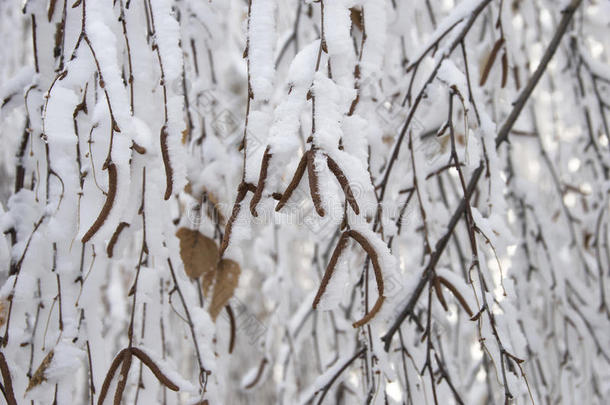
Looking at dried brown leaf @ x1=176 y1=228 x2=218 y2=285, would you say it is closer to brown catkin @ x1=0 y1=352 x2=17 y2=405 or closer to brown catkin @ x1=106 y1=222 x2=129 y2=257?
brown catkin @ x1=106 y1=222 x2=129 y2=257

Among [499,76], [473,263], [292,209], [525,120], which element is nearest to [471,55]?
[499,76]

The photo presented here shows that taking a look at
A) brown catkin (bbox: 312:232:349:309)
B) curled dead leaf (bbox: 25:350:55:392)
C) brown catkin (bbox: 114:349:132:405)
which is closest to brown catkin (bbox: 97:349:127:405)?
brown catkin (bbox: 114:349:132:405)

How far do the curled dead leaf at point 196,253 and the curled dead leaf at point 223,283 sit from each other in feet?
0.05

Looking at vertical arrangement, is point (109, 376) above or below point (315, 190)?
below

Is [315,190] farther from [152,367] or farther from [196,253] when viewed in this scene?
[196,253]

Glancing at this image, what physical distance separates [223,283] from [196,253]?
7cm

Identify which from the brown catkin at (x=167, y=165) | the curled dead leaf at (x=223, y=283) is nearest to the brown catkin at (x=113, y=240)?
the brown catkin at (x=167, y=165)

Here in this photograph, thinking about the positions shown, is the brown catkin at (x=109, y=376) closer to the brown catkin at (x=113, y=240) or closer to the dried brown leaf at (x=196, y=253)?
the brown catkin at (x=113, y=240)

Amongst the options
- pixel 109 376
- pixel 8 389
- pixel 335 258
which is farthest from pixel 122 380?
pixel 335 258

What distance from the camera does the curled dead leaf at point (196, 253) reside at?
875mm

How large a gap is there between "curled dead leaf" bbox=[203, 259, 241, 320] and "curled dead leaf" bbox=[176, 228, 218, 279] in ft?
0.05

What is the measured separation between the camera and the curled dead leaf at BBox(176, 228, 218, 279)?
2.87 feet

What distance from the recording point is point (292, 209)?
50 centimetres

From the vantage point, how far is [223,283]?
909mm
